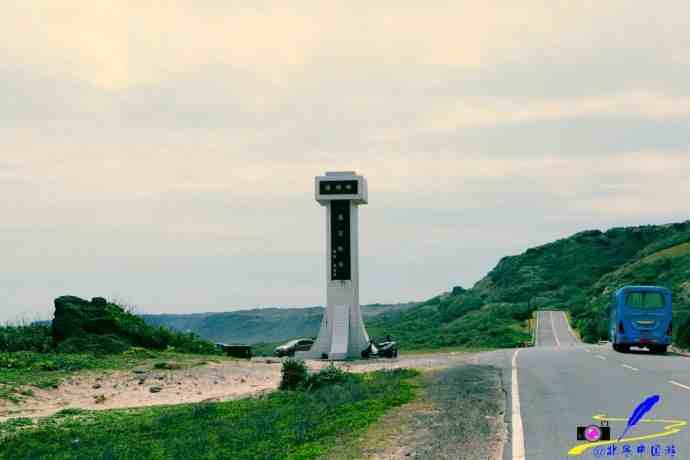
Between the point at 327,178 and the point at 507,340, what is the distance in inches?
2267

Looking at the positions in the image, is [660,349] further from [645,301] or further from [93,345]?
[93,345]

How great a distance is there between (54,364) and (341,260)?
19.3 meters

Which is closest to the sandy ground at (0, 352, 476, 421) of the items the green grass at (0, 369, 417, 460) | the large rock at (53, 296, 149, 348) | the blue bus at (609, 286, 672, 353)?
the green grass at (0, 369, 417, 460)

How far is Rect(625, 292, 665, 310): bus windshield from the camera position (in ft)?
120

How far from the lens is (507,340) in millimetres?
97312

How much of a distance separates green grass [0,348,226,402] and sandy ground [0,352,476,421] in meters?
0.51

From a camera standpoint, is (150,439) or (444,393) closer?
(150,439)

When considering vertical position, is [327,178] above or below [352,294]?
above

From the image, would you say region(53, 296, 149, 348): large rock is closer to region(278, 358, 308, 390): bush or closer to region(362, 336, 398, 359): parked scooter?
region(362, 336, 398, 359): parked scooter

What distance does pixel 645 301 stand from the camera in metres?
36.8

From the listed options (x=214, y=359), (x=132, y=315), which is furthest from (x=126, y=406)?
(x=132, y=315)

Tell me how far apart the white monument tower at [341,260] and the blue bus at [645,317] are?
1438cm

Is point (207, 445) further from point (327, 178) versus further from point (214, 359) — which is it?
point (327, 178)

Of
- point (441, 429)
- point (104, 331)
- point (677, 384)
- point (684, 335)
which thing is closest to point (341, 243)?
point (104, 331)
